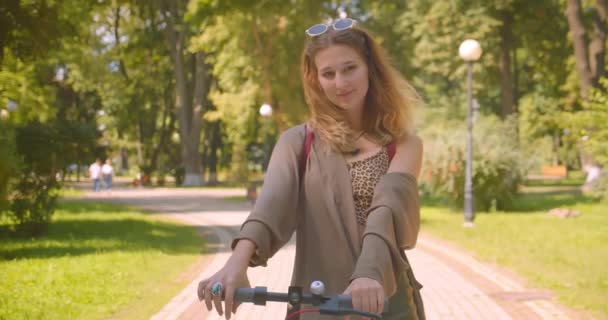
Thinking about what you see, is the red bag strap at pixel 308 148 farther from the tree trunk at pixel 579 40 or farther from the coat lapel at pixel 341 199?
the tree trunk at pixel 579 40

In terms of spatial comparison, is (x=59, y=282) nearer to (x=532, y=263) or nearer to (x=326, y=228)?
(x=532, y=263)

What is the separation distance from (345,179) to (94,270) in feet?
28.8

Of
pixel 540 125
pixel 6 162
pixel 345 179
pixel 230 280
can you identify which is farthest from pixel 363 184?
pixel 540 125

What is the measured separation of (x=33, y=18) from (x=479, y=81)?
2350 cm

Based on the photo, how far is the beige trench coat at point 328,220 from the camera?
88.5 inches

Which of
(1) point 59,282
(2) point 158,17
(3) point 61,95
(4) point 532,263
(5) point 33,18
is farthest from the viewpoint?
(3) point 61,95

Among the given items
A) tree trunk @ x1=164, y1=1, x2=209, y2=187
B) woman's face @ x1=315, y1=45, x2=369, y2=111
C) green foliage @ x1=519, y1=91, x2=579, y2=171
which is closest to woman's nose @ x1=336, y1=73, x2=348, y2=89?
woman's face @ x1=315, y1=45, x2=369, y2=111

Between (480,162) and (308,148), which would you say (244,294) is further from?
(480,162)

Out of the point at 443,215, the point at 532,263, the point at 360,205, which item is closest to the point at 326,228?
the point at 360,205

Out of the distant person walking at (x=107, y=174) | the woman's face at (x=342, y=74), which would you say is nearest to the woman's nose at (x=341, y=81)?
the woman's face at (x=342, y=74)

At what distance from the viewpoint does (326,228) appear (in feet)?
7.88

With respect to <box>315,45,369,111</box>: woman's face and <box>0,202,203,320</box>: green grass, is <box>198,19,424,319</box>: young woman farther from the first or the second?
<box>0,202,203,320</box>: green grass

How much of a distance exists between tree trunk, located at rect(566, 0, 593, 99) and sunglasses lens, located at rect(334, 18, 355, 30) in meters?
21.0

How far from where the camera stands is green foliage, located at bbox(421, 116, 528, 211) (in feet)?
69.6
